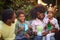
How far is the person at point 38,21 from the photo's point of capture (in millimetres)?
4562

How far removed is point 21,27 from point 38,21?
1.33 feet

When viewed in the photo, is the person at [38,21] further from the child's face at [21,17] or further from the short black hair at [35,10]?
the child's face at [21,17]

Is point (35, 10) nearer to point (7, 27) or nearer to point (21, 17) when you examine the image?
point (21, 17)

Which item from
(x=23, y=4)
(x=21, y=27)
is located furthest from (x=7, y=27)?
(x=23, y=4)

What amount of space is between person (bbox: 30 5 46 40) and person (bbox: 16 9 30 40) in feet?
0.53

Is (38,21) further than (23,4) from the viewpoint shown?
No

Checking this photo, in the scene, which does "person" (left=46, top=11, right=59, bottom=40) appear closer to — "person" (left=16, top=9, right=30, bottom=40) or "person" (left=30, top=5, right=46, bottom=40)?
"person" (left=30, top=5, right=46, bottom=40)

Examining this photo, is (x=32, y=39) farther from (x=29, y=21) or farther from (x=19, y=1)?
(x=19, y=1)

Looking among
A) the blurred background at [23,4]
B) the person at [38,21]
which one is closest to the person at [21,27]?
the person at [38,21]

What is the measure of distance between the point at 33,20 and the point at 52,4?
0.95 metres

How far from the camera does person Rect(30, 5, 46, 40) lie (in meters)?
4.56

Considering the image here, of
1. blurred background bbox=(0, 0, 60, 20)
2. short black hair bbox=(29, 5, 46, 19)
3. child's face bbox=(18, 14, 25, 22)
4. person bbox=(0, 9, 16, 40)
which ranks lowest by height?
person bbox=(0, 9, 16, 40)

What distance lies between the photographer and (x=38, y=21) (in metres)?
4.66

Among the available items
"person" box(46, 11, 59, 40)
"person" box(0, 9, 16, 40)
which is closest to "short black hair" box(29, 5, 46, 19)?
"person" box(46, 11, 59, 40)
